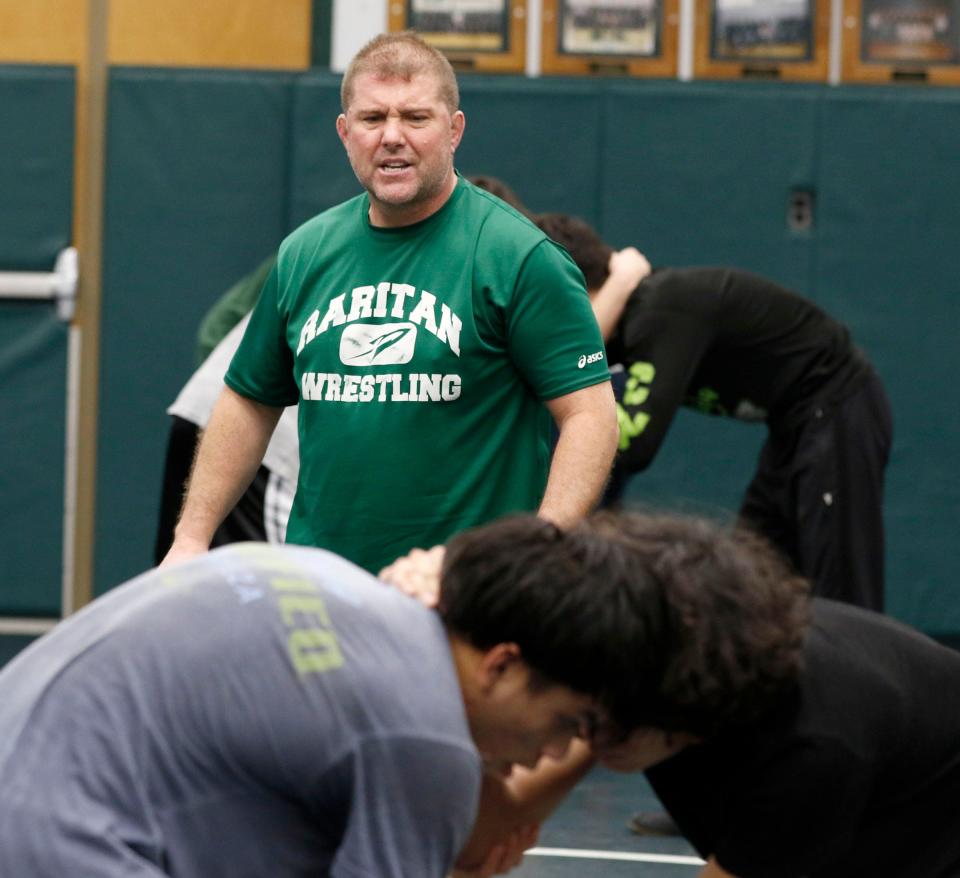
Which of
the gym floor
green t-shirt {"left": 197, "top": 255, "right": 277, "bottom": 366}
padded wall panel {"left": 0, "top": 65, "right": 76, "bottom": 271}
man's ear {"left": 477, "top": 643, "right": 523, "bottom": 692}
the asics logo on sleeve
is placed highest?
padded wall panel {"left": 0, "top": 65, "right": 76, "bottom": 271}

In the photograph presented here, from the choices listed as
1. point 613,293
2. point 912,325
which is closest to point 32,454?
point 613,293

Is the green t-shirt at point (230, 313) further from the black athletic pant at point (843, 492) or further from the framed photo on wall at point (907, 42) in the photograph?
the framed photo on wall at point (907, 42)

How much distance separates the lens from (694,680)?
196 centimetres

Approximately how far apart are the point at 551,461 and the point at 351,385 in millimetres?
368

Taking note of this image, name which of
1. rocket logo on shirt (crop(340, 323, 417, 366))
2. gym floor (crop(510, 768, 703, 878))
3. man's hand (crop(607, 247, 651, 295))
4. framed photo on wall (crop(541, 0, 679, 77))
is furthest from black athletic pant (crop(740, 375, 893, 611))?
rocket logo on shirt (crop(340, 323, 417, 366))

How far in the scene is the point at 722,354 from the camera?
15.7 ft

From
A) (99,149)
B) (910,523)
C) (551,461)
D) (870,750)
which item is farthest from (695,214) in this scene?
(870,750)

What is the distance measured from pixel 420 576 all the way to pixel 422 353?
1.03 meters

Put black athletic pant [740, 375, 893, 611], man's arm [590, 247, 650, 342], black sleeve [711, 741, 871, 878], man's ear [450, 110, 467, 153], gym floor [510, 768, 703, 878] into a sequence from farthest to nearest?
black athletic pant [740, 375, 893, 611], man's arm [590, 247, 650, 342], gym floor [510, 768, 703, 878], man's ear [450, 110, 467, 153], black sleeve [711, 741, 871, 878]

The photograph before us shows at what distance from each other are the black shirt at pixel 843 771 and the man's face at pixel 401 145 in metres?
1.13

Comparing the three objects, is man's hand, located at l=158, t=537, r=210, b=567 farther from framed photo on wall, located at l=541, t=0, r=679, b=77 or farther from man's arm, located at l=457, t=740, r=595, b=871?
framed photo on wall, located at l=541, t=0, r=679, b=77

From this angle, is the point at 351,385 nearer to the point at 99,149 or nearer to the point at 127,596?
the point at 127,596

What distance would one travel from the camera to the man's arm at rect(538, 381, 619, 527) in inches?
120

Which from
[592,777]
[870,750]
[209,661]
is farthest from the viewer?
[592,777]
